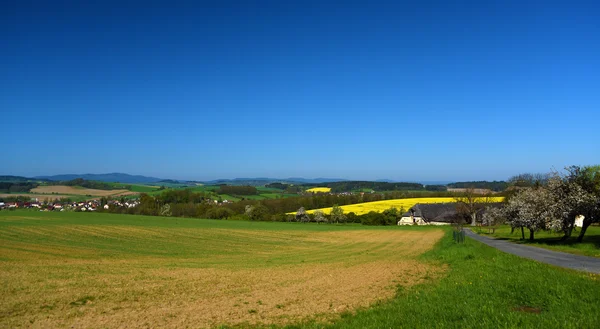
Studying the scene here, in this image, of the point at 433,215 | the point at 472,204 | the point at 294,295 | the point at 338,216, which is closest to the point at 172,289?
the point at 294,295

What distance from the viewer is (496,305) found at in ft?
35.0

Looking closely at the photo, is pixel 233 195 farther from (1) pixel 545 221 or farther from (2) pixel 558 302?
Answer: (2) pixel 558 302

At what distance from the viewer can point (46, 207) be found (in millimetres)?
111375

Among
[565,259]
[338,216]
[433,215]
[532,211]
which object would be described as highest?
[532,211]

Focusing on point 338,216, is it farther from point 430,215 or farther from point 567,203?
point 567,203

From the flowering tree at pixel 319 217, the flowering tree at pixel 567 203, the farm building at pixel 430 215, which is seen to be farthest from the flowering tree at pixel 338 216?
the flowering tree at pixel 567 203

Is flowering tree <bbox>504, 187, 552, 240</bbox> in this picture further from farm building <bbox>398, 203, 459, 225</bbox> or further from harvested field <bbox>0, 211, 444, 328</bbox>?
farm building <bbox>398, 203, 459, 225</bbox>

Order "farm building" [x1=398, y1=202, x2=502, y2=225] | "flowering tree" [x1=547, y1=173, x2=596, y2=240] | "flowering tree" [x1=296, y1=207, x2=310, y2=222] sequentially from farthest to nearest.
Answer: "flowering tree" [x1=296, y1=207, x2=310, y2=222], "farm building" [x1=398, y1=202, x2=502, y2=225], "flowering tree" [x1=547, y1=173, x2=596, y2=240]

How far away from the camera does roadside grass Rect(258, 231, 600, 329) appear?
29.1 ft

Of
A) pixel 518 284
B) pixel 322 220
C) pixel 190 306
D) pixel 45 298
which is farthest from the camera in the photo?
pixel 322 220

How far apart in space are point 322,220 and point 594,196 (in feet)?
221

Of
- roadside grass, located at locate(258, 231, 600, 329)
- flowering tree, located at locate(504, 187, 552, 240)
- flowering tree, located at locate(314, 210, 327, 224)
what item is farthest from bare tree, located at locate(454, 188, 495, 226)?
roadside grass, located at locate(258, 231, 600, 329)

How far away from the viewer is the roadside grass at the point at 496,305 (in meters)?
8.86

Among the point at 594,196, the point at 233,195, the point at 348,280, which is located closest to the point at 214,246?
the point at 348,280
